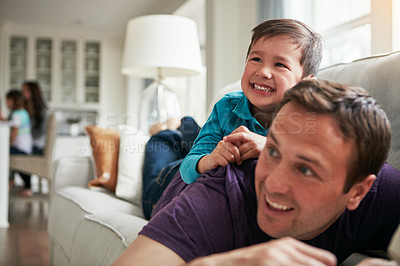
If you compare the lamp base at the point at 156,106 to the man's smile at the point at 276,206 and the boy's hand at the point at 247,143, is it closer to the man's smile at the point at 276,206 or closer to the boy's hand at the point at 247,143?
the boy's hand at the point at 247,143

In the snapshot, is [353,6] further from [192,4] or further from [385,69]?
[192,4]

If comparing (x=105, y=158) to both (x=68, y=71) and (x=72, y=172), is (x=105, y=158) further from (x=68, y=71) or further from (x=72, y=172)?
(x=68, y=71)

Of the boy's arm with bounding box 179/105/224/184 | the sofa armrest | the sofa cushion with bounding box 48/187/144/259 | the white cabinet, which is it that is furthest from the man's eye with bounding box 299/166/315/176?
the white cabinet

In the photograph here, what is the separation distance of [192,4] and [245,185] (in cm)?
423

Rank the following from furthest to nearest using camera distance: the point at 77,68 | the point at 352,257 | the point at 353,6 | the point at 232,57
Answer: the point at 77,68, the point at 232,57, the point at 353,6, the point at 352,257

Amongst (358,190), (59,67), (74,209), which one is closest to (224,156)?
(358,190)

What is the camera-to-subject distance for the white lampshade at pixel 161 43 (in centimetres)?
283

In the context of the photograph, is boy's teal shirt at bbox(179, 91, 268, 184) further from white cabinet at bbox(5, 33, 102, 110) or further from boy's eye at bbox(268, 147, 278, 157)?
white cabinet at bbox(5, 33, 102, 110)

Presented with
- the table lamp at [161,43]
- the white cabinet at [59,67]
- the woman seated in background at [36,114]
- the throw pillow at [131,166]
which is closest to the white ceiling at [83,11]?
the white cabinet at [59,67]

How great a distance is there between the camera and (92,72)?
745cm

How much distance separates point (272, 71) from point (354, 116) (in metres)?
0.58

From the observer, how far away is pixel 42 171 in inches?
173

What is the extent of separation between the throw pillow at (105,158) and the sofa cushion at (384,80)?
1366mm

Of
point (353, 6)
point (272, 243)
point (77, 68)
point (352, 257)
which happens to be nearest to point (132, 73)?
point (353, 6)
